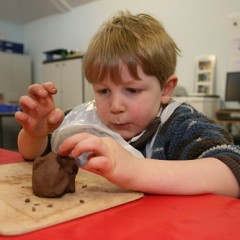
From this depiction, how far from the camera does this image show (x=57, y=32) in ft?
18.4

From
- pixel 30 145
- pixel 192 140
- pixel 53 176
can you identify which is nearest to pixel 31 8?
pixel 30 145

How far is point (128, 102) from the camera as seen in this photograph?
79 centimetres

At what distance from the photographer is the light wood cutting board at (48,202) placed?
1.23ft

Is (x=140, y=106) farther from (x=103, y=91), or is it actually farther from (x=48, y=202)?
(x=48, y=202)

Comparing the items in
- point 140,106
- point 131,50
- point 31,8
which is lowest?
point 140,106

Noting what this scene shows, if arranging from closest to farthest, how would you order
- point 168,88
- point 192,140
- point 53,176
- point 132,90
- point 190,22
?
point 53,176 → point 192,140 → point 132,90 → point 168,88 → point 190,22

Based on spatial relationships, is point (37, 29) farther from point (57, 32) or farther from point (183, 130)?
point (183, 130)

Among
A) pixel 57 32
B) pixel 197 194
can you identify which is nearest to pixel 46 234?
pixel 197 194

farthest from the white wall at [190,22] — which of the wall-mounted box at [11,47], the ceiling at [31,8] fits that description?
the wall-mounted box at [11,47]

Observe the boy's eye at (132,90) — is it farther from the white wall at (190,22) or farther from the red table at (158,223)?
the white wall at (190,22)

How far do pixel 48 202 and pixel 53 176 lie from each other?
0.20 feet

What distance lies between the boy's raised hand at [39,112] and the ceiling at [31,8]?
449 centimetres

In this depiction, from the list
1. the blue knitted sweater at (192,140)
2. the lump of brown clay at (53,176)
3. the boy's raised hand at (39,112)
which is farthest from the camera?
the boy's raised hand at (39,112)

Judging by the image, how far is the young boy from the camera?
67 centimetres
